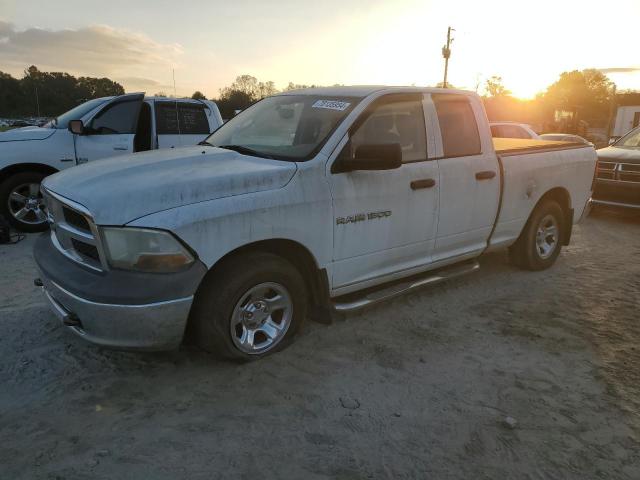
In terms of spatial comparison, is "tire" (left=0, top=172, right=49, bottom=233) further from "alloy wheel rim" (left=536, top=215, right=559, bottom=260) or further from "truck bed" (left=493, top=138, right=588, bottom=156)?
"alloy wheel rim" (left=536, top=215, right=559, bottom=260)

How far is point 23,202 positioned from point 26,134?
38.3 inches

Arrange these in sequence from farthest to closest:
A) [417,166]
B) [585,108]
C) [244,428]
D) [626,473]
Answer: [585,108] → [417,166] → [244,428] → [626,473]

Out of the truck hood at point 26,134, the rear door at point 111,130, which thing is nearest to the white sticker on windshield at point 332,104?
the rear door at point 111,130

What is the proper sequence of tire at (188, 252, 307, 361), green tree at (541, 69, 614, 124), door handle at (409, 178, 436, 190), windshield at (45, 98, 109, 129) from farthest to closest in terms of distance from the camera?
green tree at (541, 69, 614, 124) → windshield at (45, 98, 109, 129) → door handle at (409, 178, 436, 190) → tire at (188, 252, 307, 361)

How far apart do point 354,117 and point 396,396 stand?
200cm

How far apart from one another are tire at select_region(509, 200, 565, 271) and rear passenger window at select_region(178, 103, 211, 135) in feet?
16.9

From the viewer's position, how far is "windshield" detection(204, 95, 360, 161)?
358 cm

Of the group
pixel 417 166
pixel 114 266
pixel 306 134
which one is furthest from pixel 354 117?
pixel 114 266

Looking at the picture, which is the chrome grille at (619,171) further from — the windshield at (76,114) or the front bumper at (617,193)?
the windshield at (76,114)

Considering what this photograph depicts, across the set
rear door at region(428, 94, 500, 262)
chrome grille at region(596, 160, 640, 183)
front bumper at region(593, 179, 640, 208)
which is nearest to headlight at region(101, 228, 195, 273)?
rear door at region(428, 94, 500, 262)

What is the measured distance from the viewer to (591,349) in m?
3.75

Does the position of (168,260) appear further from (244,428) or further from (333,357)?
(333,357)

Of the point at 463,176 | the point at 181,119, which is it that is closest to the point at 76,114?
the point at 181,119

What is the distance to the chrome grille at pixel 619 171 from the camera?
8359 mm
